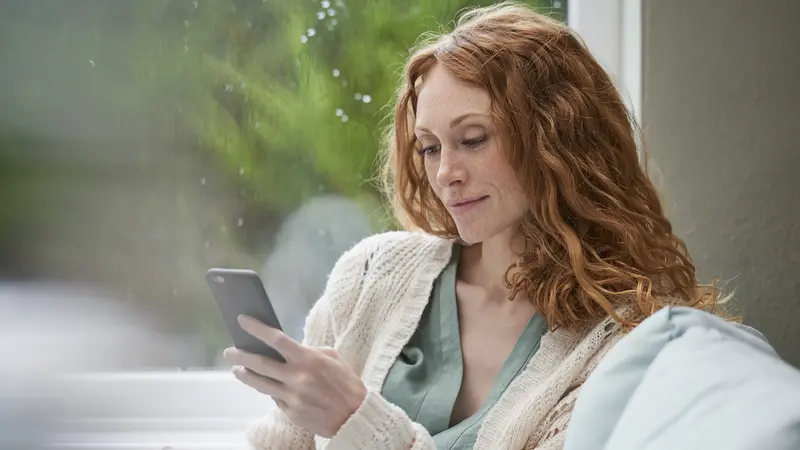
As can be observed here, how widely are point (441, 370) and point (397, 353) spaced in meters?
0.07

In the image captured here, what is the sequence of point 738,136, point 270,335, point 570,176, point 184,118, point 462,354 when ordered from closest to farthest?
point 270,335, point 570,176, point 462,354, point 738,136, point 184,118

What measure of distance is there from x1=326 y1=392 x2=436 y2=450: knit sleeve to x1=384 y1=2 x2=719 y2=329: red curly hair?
27 centimetres

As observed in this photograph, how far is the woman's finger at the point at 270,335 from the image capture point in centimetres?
107

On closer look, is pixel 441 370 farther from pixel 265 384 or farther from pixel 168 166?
pixel 168 166

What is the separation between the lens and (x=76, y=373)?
1.82 metres

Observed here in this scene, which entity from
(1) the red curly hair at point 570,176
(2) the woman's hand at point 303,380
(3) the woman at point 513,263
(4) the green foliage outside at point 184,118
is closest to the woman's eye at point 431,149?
(3) the woman at point 513,263

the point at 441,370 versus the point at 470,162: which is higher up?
the point at 470,162

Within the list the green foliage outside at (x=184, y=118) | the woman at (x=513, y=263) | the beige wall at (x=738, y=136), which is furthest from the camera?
the green foliage outside at (x=184, y=118)

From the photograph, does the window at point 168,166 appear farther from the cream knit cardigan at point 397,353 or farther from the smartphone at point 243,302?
the smartphone at point 243,302

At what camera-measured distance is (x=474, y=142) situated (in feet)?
4.12

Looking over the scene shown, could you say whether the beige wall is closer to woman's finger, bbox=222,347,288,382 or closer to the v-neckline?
the v-neckline

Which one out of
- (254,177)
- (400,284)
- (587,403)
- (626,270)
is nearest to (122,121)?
(254,177)

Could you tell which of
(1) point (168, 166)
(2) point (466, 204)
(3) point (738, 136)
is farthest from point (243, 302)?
(3) point (738, 136)

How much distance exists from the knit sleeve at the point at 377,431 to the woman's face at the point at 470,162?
29cm
